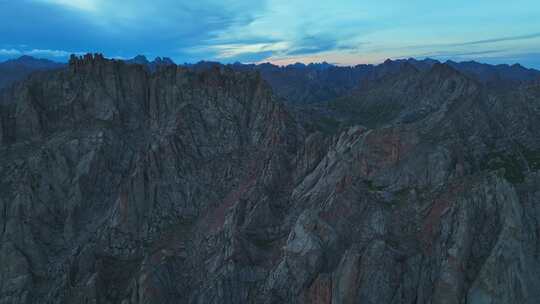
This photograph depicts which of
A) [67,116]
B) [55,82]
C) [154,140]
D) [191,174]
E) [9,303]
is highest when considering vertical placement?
[55,82]

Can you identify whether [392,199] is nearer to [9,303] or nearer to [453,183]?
[453,183]

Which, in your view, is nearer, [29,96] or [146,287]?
[146,287]

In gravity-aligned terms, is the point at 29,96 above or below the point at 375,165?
A: above

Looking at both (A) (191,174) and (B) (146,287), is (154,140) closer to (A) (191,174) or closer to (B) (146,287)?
(A) (191,174)

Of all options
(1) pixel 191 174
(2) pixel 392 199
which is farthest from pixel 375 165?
(1) pixel 191 174

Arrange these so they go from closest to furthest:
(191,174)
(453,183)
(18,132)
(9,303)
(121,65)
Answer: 1. (453,183)
2. (9,303)
3. (191,174)
4. (18,132)
5. (121,65)

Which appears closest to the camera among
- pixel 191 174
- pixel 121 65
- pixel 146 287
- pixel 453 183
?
pixel 453 183
